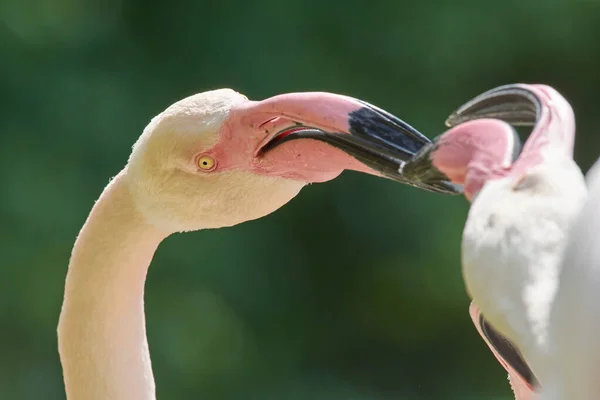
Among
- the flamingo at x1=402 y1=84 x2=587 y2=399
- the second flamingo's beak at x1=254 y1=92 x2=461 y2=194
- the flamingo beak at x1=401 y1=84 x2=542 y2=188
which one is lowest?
the flamingo at x1=402 y1=84 x2=587 y2=399

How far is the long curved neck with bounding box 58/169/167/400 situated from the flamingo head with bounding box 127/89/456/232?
1.9 inches

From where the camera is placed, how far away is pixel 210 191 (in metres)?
1.59

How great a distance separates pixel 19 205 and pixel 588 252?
3348mm

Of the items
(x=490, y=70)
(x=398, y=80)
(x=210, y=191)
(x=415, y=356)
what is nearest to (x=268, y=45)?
(x=398, y=80)

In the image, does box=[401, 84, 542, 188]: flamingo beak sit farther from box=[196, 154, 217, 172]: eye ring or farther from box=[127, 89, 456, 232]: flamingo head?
box=[196, 154, 217, 172]: eye ring

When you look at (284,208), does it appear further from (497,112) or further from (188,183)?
(497,112)

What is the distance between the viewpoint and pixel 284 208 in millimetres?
4465

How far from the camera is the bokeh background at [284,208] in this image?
3.90 m

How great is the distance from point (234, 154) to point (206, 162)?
0.16ft

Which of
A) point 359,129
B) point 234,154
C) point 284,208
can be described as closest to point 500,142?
point 359,129

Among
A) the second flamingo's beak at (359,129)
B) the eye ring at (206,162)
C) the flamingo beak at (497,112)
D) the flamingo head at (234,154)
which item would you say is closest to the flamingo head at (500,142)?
the flamingo beak at (497,112)

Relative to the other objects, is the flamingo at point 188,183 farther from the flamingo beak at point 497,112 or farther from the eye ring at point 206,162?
the flamingo beak at point 497,112

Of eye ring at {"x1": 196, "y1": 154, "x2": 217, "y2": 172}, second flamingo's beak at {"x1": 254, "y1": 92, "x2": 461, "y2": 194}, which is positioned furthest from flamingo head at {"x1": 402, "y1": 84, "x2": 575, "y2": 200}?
eye ring at {"x1": 196, "y1": 154, "x2": 217, "y2": 172}

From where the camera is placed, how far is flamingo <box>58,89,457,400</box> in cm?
148
